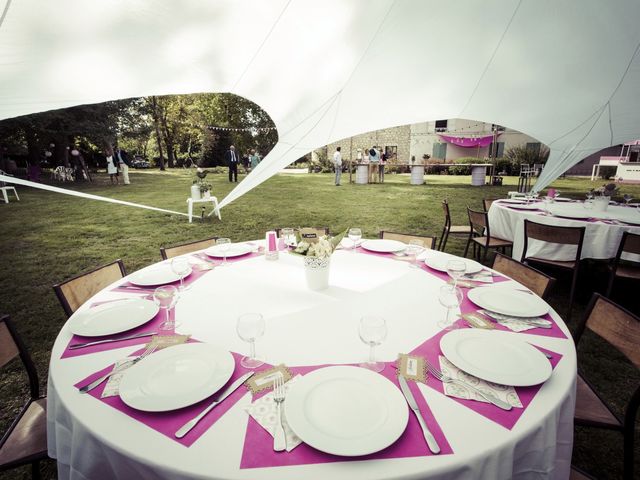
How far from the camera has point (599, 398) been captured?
5.49 ft

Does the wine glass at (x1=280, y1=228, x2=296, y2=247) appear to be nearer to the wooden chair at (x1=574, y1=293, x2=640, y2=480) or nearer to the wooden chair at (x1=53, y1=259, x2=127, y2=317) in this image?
the wooden chair at (x1=53, y1=259, x2=127, y2=317)

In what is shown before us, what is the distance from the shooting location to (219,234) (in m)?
6.82

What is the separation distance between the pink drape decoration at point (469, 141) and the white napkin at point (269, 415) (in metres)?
28.2

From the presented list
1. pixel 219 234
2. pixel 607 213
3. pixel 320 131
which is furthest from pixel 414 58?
pixel 219 234

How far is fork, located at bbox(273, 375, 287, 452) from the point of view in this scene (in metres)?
0.90

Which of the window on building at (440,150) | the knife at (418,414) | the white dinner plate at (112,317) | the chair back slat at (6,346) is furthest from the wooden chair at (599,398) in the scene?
the window on building at (440,150)

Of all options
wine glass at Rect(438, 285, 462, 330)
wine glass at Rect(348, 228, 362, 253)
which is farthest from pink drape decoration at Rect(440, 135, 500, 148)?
wine glass at Rect(438, 285, 462, 330)

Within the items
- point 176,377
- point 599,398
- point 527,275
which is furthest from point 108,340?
point 527,275

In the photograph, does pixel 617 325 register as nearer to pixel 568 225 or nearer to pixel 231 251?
pixel 231 251

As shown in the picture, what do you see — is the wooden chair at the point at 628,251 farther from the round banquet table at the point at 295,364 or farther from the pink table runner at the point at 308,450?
the pink table runner at the point at 308,450

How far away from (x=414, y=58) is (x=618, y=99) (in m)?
4.07

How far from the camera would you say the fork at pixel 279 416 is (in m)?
0.90

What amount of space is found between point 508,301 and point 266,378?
1.38 metres

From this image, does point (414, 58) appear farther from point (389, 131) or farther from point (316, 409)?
point (389, 131)
